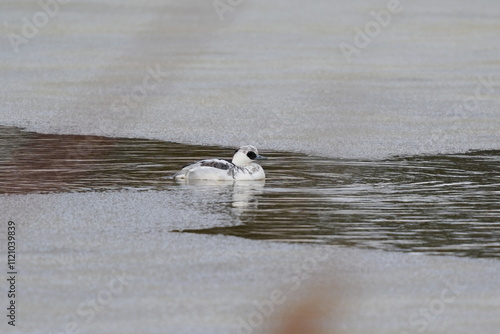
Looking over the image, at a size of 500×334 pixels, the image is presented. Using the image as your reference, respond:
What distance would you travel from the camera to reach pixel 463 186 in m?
11.2

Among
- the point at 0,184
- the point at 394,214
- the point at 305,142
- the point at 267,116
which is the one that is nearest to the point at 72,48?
the point at 267,116

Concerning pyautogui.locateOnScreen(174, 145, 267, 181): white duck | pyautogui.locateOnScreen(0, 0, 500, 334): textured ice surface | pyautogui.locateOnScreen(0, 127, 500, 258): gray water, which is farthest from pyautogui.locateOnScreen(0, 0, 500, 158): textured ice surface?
pyautogui.locateOnScreen(174, 145, 267, 181): white duck

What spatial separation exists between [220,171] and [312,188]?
1.12m

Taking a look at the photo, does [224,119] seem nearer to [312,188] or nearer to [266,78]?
[266,78]

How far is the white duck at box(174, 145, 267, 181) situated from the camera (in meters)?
11.6

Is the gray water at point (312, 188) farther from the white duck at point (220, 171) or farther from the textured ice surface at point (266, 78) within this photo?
the textured ice surface at point (266, 78)

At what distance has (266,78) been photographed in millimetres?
18766

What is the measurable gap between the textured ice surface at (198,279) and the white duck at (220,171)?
6.05 ft

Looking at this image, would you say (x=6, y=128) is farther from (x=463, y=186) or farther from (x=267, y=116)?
(x=463, y=186)

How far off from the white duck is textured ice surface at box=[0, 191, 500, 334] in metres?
1.84

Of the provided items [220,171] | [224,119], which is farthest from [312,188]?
[224,119]

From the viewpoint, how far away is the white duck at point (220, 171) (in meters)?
11.6

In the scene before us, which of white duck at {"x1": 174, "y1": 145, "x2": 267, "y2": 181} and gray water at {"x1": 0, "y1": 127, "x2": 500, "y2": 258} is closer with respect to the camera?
gray water at {"x1": 0, "y1": 127, "x2": 500, "y2": 258}

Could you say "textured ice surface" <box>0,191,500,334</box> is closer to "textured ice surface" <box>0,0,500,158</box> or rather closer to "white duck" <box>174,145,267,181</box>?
"white duck" <box>174,145,267,181</box>
